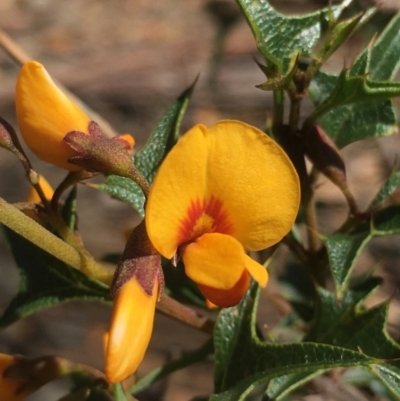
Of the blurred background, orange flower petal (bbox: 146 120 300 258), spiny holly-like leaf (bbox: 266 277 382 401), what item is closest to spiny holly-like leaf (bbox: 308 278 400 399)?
spiny holly-like leaf (bbox: 266 277 382 401)

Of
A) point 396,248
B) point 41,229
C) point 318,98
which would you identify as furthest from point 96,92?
point 41,229

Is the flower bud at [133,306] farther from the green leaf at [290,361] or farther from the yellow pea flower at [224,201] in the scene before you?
the green leaf at [290,361]

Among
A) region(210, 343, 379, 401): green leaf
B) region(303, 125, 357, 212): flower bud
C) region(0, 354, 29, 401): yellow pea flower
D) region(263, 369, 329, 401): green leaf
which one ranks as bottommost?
region(0, 354, 29, 401): yellow pea flower

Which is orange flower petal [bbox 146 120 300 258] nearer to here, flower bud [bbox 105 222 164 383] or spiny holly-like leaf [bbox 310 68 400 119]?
flower bud [bbox 105 222 164 383]

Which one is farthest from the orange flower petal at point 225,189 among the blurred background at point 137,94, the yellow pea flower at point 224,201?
the blurred background at point 137,94

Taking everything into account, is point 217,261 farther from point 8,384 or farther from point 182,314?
point 8,384

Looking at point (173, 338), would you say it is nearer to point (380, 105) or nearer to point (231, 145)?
point (380, 105)

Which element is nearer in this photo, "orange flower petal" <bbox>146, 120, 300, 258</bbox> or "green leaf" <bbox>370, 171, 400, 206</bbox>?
"orange flower petal" <bbox>146, 120, 300, 258</bbox>
